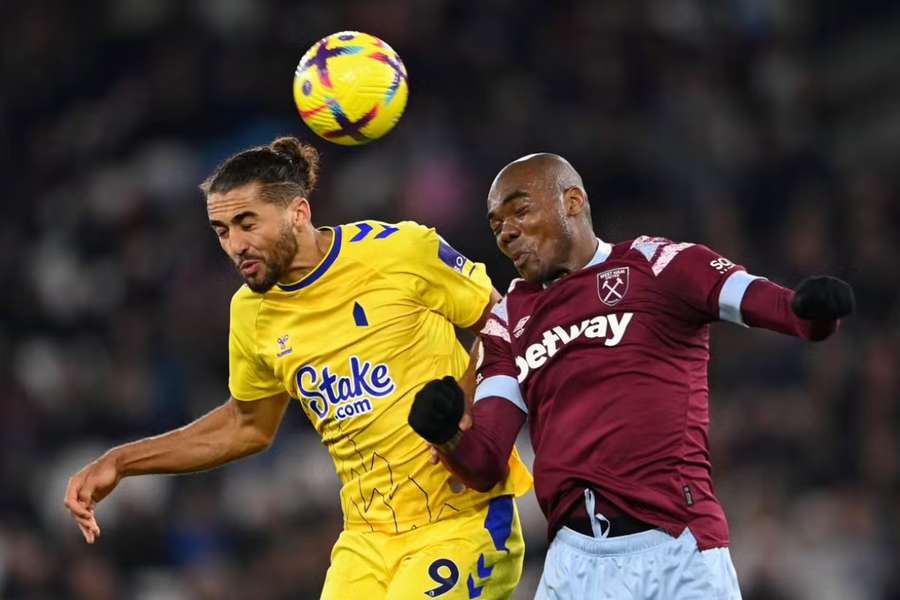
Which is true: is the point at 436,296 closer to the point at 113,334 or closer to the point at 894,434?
the point at 894,434

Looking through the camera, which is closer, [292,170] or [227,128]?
[292,170]

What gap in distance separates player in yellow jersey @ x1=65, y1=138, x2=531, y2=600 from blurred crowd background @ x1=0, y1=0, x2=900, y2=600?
4074mm

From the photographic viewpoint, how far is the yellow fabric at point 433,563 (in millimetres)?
4961

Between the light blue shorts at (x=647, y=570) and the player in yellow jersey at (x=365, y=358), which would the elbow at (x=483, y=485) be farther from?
the light blue shorts at (x=647, y=570)

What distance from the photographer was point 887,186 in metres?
11.0

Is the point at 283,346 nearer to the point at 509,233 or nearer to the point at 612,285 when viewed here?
the point at 509,233

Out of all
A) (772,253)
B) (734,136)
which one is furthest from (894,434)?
(734,136)

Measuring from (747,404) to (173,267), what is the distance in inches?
175

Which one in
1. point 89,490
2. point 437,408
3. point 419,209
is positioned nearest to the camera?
point 437,408

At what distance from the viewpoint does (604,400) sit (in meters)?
4.57

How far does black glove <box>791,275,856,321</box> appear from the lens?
159 inches

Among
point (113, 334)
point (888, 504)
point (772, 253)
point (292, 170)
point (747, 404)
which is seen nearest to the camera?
point (292, 170)

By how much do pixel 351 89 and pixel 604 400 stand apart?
1.56 metres

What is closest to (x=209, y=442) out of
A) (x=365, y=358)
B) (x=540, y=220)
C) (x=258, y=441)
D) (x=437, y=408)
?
(x=258, y=441)
